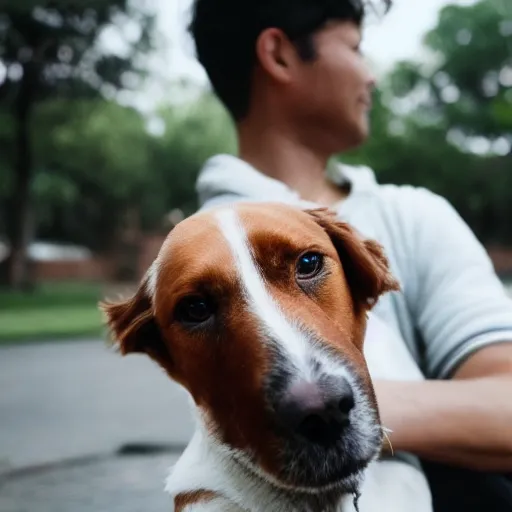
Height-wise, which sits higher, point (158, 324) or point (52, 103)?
point (158, 324)

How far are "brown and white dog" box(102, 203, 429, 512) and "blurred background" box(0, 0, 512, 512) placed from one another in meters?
0.11

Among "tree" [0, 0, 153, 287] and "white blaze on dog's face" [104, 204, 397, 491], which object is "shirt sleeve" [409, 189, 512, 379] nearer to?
"white blaze on dog's face" [104, 204, 397, 491]

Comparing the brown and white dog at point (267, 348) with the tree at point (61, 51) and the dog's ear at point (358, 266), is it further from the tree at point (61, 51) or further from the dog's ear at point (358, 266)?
the tree at point (61, 51)

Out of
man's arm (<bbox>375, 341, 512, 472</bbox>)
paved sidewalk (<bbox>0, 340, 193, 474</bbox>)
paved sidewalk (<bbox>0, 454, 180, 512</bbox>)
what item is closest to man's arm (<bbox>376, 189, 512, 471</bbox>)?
man's arm (<bbox>375, 341, 512, 472</bbox>)

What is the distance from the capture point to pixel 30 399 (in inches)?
161

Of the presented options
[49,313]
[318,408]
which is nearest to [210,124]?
[49,313]

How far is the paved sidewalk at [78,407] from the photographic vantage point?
308cm

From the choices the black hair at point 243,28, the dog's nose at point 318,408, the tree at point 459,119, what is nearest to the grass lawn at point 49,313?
the tree at point 459,119

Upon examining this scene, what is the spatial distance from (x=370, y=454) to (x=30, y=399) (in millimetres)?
3770

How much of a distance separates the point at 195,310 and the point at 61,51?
16.8ft

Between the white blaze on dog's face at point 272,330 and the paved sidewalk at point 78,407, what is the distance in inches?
60.7

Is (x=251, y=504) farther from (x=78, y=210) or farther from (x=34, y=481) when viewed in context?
(x=78, y=210)

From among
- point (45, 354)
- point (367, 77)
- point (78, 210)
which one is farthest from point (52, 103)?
point (367, 77)

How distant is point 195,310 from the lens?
0.59 meters
